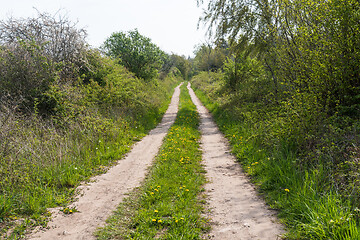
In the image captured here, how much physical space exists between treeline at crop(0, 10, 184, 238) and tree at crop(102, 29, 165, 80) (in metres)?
5.32

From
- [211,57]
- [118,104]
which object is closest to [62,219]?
[118,104]

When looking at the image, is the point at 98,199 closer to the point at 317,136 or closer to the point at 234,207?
the point at 234,207

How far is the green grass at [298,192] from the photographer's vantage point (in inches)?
125

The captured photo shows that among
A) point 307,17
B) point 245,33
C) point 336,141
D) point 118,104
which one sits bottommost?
point 336,141

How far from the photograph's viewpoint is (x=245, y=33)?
1302cm

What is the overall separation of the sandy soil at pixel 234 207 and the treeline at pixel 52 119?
120 inches

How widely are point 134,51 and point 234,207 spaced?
61.6ft

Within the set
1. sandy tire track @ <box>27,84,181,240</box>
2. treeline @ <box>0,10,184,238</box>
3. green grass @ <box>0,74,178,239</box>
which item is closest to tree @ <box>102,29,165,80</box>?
treeline @ <box>0,10,184,238</box>

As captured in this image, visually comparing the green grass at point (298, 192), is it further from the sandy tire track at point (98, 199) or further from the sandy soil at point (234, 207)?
the sandy tire track at point (98, 199)

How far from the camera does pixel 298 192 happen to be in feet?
13.7

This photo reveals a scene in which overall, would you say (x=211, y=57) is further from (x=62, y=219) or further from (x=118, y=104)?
(x=62, y=219)

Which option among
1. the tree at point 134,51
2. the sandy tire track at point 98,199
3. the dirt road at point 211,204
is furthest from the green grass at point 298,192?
the tree at point 134,51

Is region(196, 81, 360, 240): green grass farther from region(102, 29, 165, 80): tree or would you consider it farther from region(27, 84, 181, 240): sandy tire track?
region(102, 29, 165, 80): tree

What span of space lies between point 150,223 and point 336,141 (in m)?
4.17
